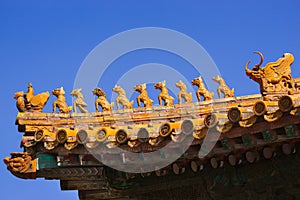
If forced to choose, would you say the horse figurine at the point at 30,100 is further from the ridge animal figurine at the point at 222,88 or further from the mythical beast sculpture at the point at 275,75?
the mythical beast sculpture at the point at 275,75

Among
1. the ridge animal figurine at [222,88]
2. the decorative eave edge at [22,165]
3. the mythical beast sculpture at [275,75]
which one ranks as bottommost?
the decorative eave edge at [22,165]

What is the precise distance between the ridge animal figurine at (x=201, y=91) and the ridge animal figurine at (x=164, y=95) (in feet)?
1.76

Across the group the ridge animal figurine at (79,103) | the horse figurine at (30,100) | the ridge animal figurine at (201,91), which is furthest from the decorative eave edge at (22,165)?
the ridge animal figurine at (201,91)

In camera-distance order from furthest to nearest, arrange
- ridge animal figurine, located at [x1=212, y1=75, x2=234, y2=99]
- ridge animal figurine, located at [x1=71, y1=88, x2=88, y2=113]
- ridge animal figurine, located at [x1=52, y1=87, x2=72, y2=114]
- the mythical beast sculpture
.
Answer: ridge animal figurine, located at [x1=71, y1=88, x2=88, y2=113]
ridge animal figurine, located at [x1=212, y1=75, x2=234, y2=99]
ridge animal figurine, located at [x1=52, y1=87, x2=72, y2=114]
the mythical beast sculpture

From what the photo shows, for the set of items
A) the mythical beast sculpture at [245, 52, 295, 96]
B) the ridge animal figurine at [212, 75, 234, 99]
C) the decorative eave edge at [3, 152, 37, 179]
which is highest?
the ridge animal figurine at [212, 75, 234, 99]

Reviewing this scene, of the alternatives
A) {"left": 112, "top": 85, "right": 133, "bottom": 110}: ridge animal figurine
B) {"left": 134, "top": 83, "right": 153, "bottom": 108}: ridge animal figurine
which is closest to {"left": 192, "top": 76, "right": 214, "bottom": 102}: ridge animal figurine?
{"left": 134, "top": 83, "right": 153, "bottom": 108}: ridge animal figurine

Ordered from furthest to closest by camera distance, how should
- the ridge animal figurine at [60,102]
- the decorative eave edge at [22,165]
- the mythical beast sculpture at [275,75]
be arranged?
the ridge animal figurine at [60,102], the decorative eave edge at [22,165], the mythical beast sculpture at [275,75]

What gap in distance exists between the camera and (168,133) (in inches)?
328

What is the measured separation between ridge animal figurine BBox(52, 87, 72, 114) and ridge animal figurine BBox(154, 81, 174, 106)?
166 cm

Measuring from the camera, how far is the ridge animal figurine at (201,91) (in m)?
11.0

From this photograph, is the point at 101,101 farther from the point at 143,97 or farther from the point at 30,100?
the point at 30,100

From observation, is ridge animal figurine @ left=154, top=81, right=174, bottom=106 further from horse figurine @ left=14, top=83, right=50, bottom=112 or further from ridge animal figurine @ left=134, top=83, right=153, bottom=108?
horse figurine @ left=14, top=83, right=50, bottom=112

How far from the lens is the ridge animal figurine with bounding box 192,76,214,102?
36.0 ft

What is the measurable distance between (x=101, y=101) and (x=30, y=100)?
1.41 metres
